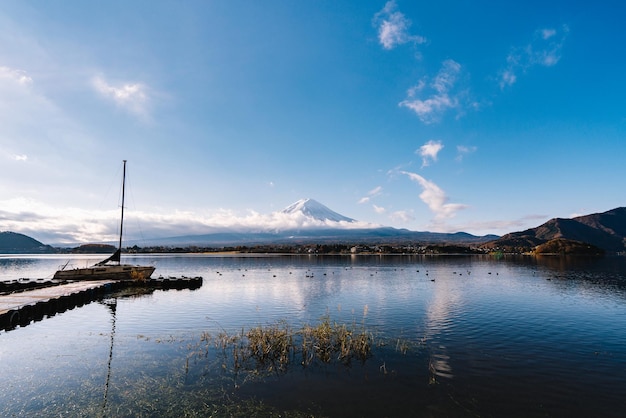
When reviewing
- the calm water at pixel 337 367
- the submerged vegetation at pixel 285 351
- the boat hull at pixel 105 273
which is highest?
the boat hull at pixel 105 273

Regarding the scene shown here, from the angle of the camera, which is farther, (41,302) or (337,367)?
(41,302)

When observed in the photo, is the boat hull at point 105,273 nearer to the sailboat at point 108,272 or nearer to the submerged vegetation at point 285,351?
the sailboat at point 108,272

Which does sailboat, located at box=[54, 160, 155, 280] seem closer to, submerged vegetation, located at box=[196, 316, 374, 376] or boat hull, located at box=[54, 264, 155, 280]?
boat hull, located at box=[54, 264, 155, 280]

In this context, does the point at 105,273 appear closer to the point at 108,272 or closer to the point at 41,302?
the point at 108,272

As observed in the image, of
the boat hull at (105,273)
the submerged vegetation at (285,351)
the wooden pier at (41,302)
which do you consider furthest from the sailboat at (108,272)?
the submerged vegetation at (285,351)

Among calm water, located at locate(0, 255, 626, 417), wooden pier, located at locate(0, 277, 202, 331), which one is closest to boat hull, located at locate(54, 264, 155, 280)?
→ wooden pier, located at locate(0, 277, 202, 331)

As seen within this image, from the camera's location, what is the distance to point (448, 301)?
140 feet

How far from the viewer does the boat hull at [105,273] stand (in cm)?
5909

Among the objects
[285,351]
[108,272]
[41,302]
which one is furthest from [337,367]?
[108,272]

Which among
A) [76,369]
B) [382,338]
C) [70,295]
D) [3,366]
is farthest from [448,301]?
[70,295]

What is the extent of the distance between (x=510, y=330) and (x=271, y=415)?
22.5m

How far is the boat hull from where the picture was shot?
194 ft

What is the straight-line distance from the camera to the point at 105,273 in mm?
60531

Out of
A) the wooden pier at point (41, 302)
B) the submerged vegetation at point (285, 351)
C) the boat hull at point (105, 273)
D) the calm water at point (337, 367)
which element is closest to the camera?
the calm water at point (337, 367)
